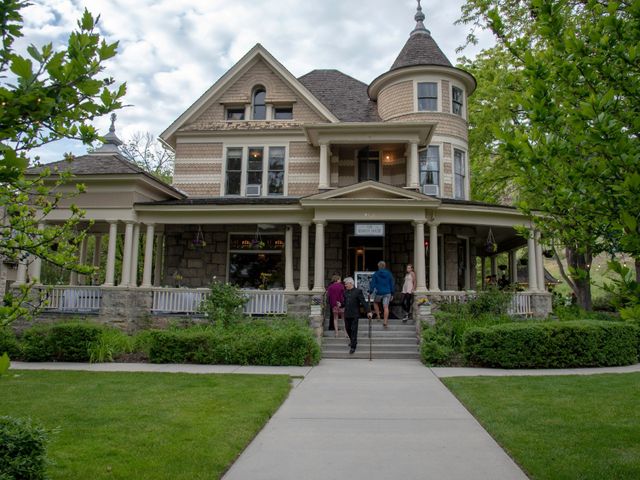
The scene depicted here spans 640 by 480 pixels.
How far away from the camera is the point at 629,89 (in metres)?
3.94

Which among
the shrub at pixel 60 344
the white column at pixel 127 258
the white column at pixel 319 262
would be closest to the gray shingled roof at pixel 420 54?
the white column at pixel 319 262

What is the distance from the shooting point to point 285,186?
18.8 metres

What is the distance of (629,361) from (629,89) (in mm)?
10761

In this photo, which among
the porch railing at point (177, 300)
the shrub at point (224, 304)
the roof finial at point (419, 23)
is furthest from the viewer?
the roof finial at point (419, 23)

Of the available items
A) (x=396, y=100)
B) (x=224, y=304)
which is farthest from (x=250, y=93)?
(x=224, y=304)

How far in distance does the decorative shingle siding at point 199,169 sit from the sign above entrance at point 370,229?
6355 mm

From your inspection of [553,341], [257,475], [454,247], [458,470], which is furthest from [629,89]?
[454,247]

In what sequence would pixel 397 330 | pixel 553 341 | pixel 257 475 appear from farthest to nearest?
pixel 397 330
pixel 553 341
pixel 257 475

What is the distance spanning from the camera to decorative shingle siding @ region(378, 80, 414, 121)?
62.4ft

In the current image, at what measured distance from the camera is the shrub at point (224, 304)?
14.5 metres

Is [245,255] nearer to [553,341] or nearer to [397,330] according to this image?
[397,330]

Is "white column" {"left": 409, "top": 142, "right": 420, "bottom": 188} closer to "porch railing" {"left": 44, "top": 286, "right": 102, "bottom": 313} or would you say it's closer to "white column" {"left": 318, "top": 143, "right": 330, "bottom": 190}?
"white column" {"left": 318, "top": 143, "right": 330, "bottom": 190}

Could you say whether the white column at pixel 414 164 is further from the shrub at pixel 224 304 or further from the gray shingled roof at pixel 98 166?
the gray shingled roof at pixel 98 166

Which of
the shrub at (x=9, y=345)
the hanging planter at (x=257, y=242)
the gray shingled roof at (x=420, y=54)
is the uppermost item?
the gray shingled roof at (x=420, y=54)
